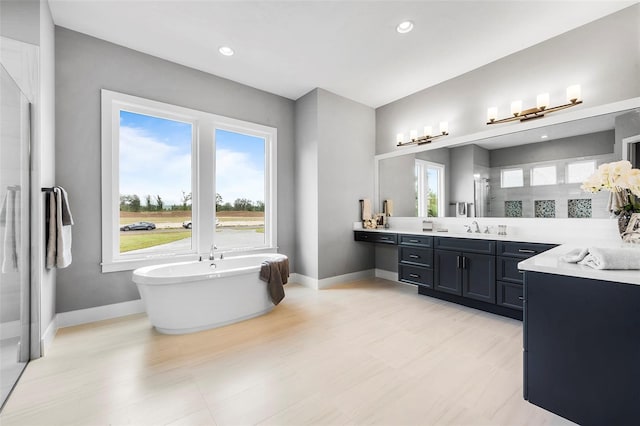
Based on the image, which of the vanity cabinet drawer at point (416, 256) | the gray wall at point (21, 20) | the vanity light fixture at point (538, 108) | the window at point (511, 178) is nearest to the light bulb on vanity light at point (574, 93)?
the vanity light fixture at point (538, 108)

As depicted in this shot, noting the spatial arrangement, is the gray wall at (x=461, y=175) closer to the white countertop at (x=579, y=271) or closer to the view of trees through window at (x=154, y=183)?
the white countertop at (x=579, y=271)

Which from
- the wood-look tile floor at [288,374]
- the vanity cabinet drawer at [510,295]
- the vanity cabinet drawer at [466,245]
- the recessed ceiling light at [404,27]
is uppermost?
the recessed ceiling light at [404,27]

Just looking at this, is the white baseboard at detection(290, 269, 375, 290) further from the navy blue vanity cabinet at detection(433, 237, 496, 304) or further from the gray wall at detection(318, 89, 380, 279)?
the navy blue vanity cabinet at detection(433, 237, 496, 304)

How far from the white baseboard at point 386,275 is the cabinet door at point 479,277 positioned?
1.39 meters

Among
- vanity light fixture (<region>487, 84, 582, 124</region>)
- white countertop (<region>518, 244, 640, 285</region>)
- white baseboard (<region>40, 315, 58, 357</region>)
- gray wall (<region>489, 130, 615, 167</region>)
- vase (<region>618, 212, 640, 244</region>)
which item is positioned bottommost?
white baseboard (<region>40, 315, 58, 357</region>)

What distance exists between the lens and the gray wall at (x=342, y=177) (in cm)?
414

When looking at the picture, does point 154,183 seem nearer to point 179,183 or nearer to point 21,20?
point 179,183

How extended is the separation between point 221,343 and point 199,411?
84 cm

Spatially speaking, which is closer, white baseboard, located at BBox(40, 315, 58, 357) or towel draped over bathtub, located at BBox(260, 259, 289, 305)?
white baseboard, located at BBox(40, 315, 58, 357)

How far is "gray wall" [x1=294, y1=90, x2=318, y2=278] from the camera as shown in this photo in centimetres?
412

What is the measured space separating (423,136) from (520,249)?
6.78ft

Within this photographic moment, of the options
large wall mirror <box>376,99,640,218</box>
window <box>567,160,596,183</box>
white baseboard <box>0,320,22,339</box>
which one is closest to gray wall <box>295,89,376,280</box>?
large wall mirror <box>376,99,640,218</box>

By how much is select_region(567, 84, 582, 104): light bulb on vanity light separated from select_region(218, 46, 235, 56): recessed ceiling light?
3.57 meters

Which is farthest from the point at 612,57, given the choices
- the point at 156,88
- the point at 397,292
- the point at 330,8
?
the point at 156,88
